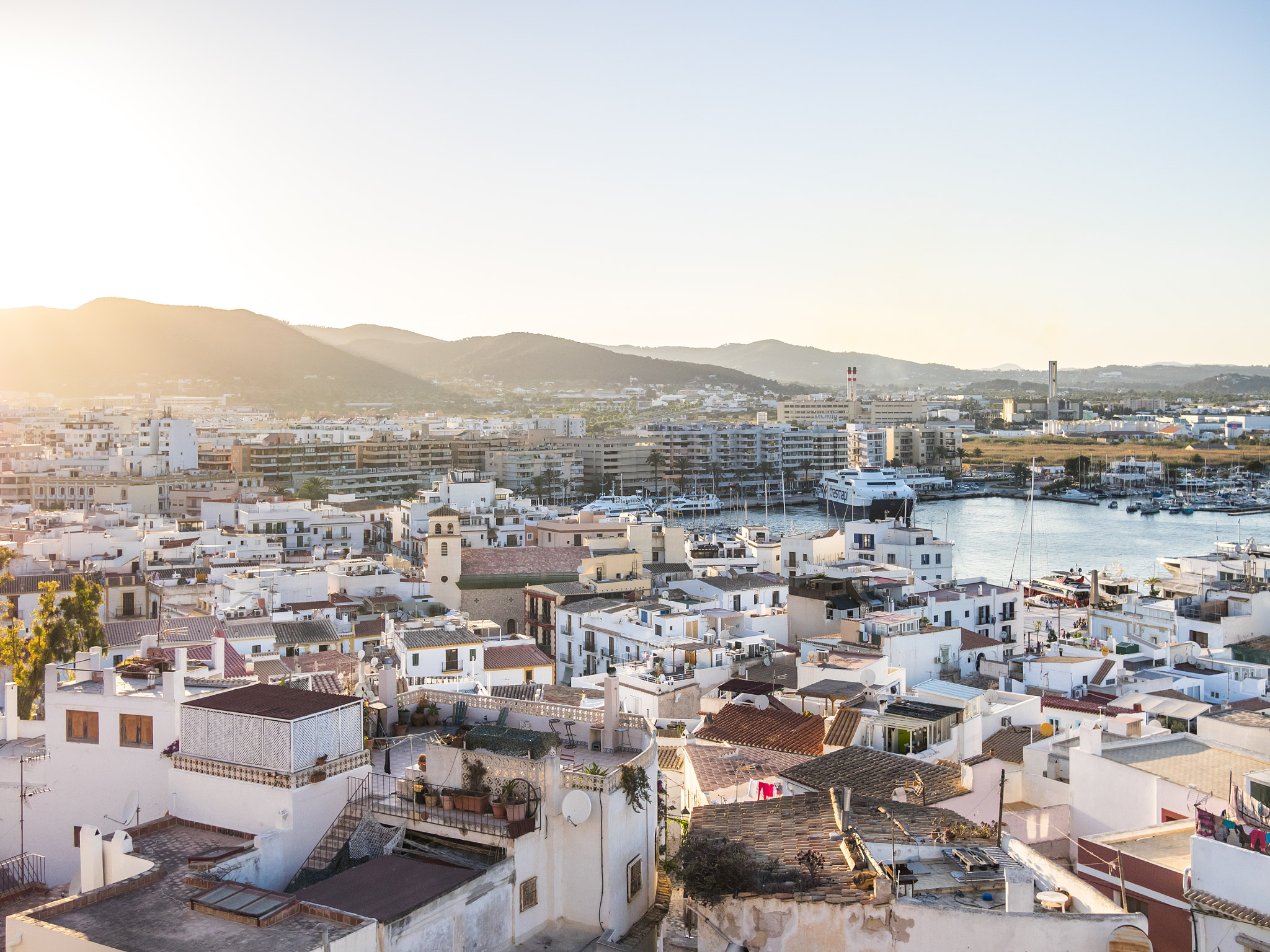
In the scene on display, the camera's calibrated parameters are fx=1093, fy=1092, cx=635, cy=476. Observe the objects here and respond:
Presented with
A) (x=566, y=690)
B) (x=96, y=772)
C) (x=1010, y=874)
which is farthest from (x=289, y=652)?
(x=1010, y=874)

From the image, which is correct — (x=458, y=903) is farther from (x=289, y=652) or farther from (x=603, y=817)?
(x=289, y=652)

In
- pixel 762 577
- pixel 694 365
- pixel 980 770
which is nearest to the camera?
pixel 980 770

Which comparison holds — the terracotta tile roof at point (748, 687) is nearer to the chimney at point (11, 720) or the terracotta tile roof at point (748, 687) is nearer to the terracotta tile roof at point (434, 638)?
the terracotta tile roof at point (434, 638)

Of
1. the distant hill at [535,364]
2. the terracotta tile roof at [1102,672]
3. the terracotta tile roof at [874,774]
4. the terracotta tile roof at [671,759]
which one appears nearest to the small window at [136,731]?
the terracotta tile roof at [874,774]

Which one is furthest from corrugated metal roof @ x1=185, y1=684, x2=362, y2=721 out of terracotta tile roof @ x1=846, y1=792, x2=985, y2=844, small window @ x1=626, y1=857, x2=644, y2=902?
terracotta tile roof @ x1=846, y1=792, x2=985, y2=844

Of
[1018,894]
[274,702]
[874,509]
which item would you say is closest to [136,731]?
[274,702]
